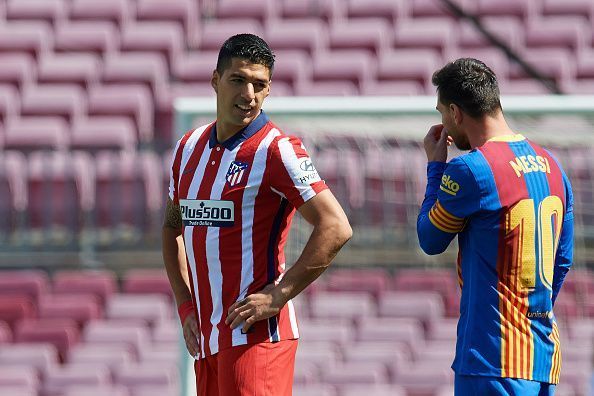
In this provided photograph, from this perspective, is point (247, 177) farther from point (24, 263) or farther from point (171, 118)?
point (171, 118)

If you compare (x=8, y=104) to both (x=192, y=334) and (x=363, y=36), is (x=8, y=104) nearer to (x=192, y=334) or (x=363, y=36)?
(x=363, y=36)

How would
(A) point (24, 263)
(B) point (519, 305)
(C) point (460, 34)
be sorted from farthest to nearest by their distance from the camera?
1. (C) point (460, 34)
2. (A) point (24, 263)
3. (B) point (519, 305)

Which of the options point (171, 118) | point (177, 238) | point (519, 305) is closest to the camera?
point (519, 305)

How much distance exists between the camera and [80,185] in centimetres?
873

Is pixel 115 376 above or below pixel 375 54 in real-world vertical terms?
below

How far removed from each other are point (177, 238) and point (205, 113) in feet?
4.69

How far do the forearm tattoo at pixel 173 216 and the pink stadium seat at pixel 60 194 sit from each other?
188 inches

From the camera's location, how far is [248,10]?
1105 centimetres

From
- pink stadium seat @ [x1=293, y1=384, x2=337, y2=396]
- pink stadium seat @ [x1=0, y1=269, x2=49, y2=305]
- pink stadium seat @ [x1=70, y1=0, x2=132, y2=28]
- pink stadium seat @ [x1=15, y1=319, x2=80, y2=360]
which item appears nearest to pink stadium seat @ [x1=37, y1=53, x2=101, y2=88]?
pink stadium seat @ [x1=70, y1=0, x2=132, y2=28]

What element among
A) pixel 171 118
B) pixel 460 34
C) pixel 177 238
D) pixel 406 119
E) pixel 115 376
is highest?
pixel 460 34

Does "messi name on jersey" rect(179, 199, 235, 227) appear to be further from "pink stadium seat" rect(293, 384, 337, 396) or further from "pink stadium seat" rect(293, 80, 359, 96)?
"pink stadium seat" rect(293, 80, 359, 96)

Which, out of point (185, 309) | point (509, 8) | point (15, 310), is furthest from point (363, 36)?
point (185, 309)

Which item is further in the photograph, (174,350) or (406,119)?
(174,350)

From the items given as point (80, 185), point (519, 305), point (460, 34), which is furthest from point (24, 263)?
Answer: point (519, 305)
